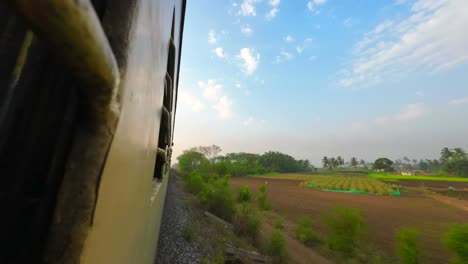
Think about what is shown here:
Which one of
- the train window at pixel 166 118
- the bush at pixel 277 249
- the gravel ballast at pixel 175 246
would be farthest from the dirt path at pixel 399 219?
the train window at pixel 166 118

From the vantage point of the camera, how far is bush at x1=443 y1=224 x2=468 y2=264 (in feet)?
21.6

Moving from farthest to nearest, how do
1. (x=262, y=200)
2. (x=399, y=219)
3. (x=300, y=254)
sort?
(x=399, y=219)
(x=262, y=200)
(x=300, y=254)

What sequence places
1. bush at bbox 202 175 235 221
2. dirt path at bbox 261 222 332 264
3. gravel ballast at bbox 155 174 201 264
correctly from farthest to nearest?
bush at bbox 202 175 235 221 < dirt path at bbox 261 222 332 264 < gravel ballast at bbox 155 174 201 264

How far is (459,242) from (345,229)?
437 cm

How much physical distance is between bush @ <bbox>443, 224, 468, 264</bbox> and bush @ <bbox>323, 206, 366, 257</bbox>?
3461 mm

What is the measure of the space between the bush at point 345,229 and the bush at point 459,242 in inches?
136

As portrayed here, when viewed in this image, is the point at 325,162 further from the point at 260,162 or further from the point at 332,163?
the point at 260,162

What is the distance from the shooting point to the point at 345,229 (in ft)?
34.8

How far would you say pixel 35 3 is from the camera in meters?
0.18

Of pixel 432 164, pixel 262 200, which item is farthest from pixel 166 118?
pixel 432 164

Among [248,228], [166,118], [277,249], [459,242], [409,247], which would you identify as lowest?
[277,249]

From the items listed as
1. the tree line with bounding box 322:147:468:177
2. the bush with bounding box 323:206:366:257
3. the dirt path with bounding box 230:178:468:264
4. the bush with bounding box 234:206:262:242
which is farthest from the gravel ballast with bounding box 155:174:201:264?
the tree line with bounding box 322:147:468:177

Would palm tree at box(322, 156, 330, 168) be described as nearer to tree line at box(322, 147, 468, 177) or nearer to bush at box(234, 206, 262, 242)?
tree line at box(322, 147, 468, 177)

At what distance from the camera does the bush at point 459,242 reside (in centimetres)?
659
